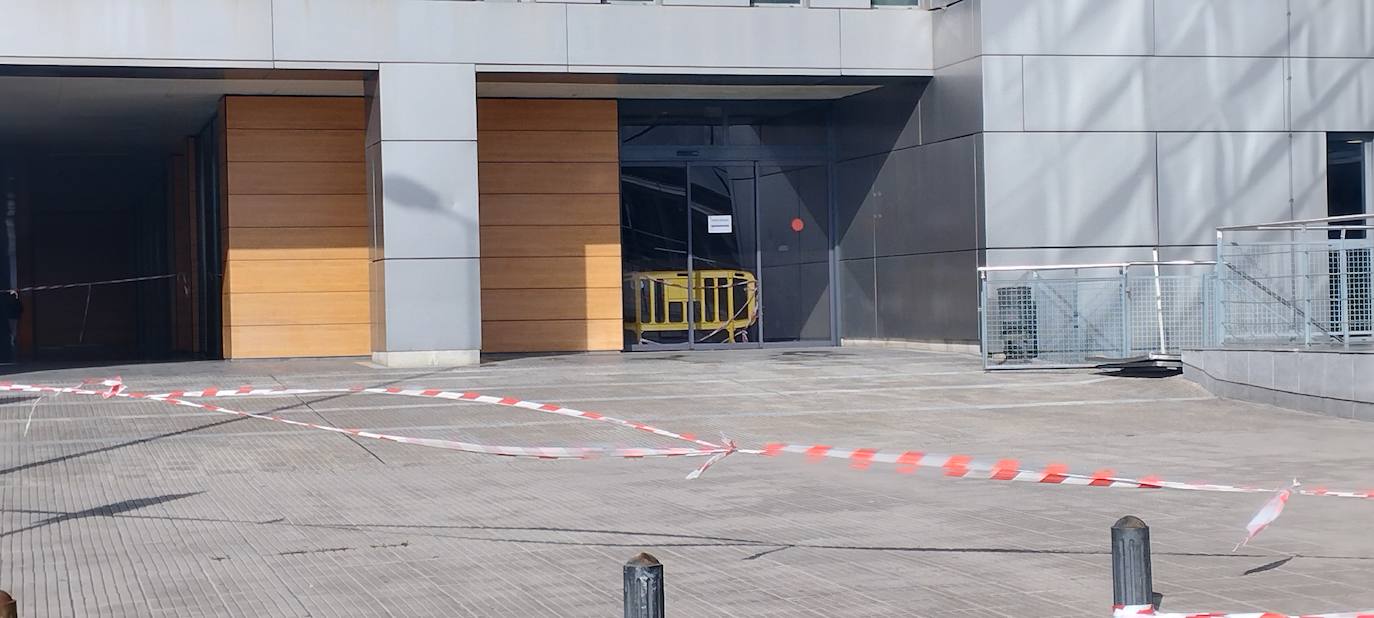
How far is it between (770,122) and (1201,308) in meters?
10.8

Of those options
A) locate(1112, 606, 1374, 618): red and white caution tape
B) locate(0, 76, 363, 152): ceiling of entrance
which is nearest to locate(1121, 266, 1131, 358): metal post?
locate(0, 76, 363, 152): ceiling of entrance

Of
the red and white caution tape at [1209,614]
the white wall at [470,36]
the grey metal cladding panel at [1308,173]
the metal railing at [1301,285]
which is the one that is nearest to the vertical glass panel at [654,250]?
the white wall at [470,36]

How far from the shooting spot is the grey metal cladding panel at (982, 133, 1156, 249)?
22422 millimetres

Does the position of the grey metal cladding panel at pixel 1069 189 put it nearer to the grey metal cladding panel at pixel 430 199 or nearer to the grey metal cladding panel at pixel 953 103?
the grey metal cladding panel at pixel 953 103

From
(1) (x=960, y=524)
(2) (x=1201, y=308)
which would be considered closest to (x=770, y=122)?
(2) (x=1201, y=308)

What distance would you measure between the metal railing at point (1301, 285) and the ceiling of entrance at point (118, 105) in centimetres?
1353

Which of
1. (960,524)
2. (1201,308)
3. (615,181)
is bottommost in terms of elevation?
(960,524)

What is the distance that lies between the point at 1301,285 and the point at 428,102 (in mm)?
12112

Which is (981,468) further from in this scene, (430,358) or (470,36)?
(470,36)

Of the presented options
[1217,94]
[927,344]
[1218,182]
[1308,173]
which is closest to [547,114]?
[927,344]

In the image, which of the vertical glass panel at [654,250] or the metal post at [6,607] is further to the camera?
the vertical glass panel at [654,250]

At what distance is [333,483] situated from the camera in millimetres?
11234

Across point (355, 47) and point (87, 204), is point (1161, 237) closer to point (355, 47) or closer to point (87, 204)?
point (355, 47)

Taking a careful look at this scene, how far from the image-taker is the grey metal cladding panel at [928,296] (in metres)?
22.8
